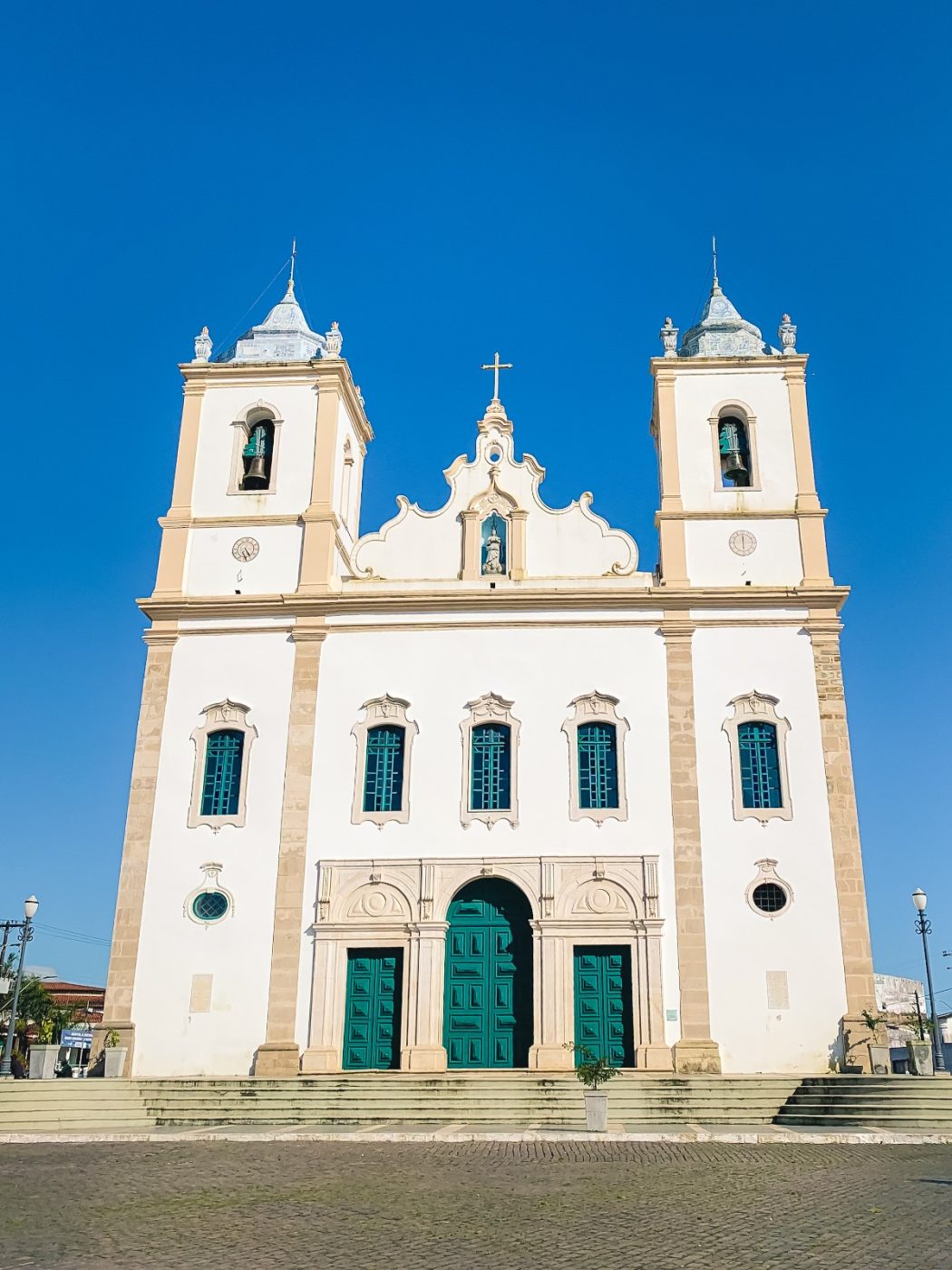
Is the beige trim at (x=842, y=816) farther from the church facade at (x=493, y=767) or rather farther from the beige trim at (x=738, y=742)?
the beige trim at (x=738, y=742)

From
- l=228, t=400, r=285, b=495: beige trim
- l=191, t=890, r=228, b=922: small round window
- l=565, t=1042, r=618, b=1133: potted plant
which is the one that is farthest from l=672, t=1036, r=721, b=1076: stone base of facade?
l=228, t=400, r=285, b=495: beige trim

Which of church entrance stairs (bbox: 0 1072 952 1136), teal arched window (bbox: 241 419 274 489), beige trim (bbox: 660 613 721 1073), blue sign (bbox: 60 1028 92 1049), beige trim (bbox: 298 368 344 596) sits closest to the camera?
church entrance stairs (bbox: 0 1072 952 1136)

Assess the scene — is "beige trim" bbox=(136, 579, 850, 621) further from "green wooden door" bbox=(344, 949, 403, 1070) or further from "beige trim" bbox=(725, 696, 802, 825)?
"green wooden door" bbox=(344, 949, 403, 1070)

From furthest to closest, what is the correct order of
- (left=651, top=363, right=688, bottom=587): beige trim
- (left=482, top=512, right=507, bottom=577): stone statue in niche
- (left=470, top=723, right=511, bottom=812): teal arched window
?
(left=482, top=512, right=507, bottom=577): stone statue in niche
(left=651, top=363, right=688, bottom=587): beige trim
(left=470, top=723, right=511, bottom=812): teal arched window

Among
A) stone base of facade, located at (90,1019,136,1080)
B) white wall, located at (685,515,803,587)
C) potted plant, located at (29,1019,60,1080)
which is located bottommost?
potted plant, located at (29,1019,60,1080)

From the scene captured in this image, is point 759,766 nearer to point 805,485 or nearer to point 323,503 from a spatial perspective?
point 805,485

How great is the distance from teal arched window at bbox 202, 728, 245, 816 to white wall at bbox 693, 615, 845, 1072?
312 inches

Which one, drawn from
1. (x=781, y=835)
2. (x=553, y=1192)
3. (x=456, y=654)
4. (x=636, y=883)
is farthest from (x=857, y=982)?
(x=553, y=1192)

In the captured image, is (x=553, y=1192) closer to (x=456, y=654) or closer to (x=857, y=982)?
(x=857, y=982)

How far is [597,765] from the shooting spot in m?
20.4

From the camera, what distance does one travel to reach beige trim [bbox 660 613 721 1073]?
18469mm

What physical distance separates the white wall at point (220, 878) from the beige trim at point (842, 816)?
9.19 meters

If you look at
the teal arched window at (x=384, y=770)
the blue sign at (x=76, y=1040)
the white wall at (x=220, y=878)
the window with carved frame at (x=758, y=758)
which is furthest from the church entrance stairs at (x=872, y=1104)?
the blue sign at (x=76, y=1040)

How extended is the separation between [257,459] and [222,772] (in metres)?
6.27
